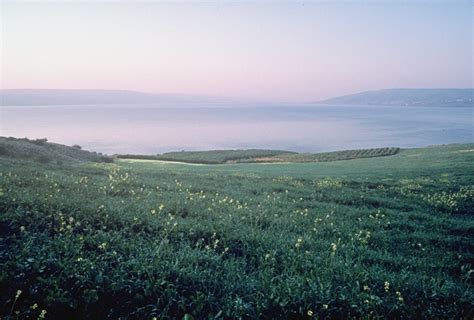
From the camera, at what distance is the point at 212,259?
618 cm

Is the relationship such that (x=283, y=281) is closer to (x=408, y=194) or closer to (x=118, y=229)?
(x=118, y=229)

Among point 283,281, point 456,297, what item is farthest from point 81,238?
point 456,297

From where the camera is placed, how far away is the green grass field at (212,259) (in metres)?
4.76

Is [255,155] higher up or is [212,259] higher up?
[212,259]

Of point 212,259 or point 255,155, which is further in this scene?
point 255,155

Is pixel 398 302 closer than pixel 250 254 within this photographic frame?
Yes

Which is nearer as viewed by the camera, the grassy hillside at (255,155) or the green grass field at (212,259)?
the green grass field at (212,259)

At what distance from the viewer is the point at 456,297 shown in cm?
569

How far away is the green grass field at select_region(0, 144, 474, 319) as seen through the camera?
187 inches

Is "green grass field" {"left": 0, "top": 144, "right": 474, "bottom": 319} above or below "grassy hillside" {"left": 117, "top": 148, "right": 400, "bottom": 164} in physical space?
above

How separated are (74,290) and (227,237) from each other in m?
3.43

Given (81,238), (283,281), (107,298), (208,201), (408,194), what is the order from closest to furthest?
(107,298), (283,281), (81,238), (208,201), (408,194)

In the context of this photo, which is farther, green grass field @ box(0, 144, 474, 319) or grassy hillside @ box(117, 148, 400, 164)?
grassy hillside @ box(117, 148, 400, 164)

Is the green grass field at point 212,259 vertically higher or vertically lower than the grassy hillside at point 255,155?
higher
